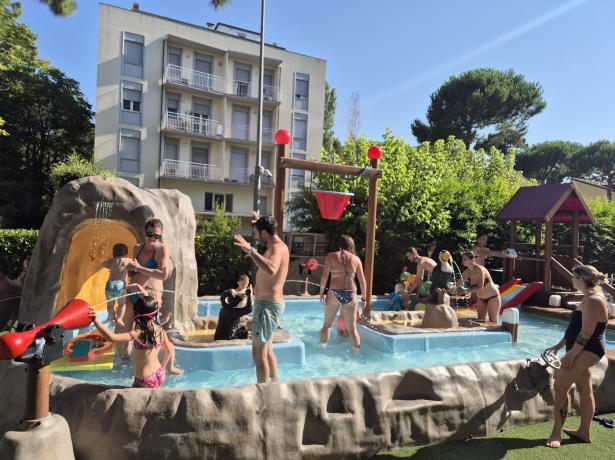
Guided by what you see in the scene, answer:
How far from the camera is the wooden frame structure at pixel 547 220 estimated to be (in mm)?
10734

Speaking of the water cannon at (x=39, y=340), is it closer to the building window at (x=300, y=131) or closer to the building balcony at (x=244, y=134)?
the building balcony at (x=244, y=134)

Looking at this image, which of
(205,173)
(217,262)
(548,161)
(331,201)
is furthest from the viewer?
(548,161)

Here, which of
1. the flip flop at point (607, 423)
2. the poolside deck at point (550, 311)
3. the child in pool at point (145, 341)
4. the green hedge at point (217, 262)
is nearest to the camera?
the child in pool at point (145, 341)

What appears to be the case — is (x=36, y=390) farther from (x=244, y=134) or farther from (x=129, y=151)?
(x=244, y=134)

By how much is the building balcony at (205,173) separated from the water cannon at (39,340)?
21.4 metres

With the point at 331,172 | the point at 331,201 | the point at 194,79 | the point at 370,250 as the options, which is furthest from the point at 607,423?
the point at 194,79

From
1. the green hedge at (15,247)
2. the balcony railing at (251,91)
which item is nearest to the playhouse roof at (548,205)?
the green hedge at (15,247)

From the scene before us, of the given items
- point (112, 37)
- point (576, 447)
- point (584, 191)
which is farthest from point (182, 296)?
point (584, 191)

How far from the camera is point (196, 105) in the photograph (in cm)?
2531

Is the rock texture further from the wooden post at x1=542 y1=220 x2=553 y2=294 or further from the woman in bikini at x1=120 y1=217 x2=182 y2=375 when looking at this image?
the wooden post at x1=542 y1=220 x2=553 y2=294

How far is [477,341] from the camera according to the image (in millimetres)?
7234

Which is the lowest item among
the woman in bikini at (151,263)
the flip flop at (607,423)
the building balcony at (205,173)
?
the flip flop at (607,423)

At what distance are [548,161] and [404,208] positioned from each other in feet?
122

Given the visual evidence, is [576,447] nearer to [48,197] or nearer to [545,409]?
[545,409]
